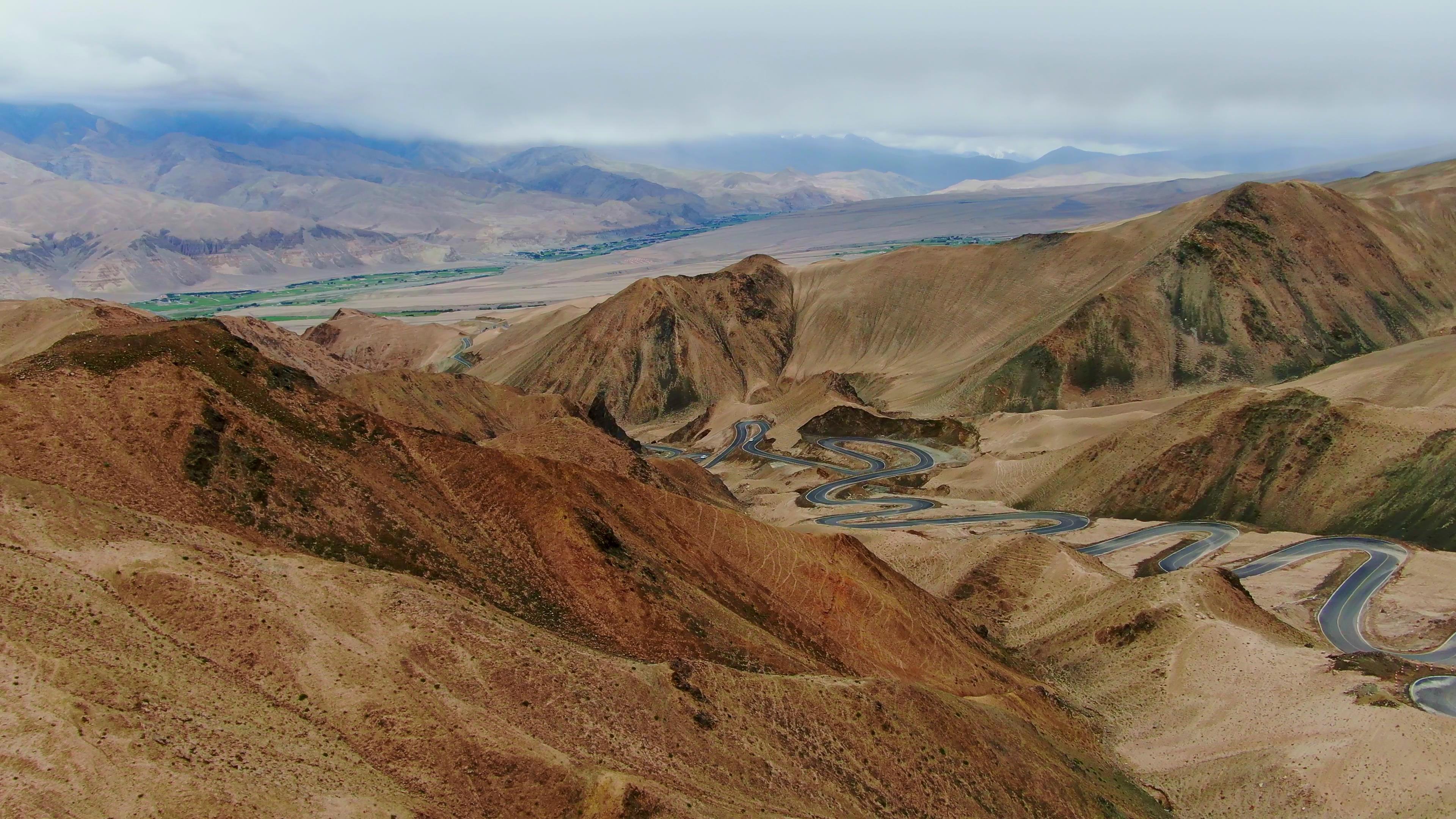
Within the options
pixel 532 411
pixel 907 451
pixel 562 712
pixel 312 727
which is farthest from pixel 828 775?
pixel 907 451

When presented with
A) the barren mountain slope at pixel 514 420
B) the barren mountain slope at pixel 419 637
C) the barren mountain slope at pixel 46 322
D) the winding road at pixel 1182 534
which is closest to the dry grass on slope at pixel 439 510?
the barren mountain slope at pixel 419 637

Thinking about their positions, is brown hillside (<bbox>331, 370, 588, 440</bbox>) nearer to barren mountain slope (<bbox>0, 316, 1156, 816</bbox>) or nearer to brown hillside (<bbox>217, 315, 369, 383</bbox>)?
brown hillside (<bbox>217, 315, 369, 383</bbox>)

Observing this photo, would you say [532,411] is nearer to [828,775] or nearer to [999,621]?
[999,621]

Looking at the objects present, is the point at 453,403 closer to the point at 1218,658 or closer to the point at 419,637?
the point at 419,637

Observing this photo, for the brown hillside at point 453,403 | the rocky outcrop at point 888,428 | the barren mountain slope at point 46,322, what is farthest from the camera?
the rocky outcrop at point 888,428

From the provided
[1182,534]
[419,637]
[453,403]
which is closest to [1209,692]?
[1182,534]

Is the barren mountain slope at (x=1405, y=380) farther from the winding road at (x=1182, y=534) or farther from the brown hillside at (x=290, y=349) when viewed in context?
the brown hillside at (x=290, y=349)
